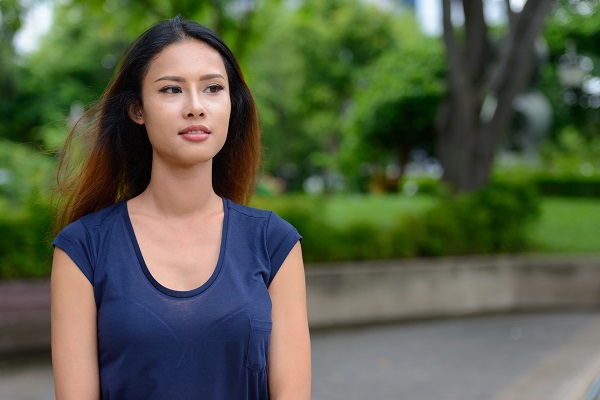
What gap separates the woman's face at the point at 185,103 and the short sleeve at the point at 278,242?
0.22 meters

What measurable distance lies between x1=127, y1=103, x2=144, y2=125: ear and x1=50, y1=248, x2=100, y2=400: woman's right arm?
0.41 metres

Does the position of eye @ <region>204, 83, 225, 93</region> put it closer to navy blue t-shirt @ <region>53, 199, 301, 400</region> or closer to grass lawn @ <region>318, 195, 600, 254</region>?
navy blue t-shirt @ <region>53, 199, 301, 400</region>

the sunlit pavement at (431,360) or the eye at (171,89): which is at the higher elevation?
the eye at (171,89)

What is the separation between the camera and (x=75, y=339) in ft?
6.23

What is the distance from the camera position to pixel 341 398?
644 cm

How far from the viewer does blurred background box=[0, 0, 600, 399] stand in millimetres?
10836

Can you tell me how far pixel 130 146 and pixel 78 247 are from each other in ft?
1.33

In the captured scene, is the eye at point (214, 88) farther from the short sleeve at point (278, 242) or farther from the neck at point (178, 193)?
the short sleeve at point (278, 242)

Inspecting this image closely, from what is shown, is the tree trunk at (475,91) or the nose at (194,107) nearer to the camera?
the nose at (194,107)

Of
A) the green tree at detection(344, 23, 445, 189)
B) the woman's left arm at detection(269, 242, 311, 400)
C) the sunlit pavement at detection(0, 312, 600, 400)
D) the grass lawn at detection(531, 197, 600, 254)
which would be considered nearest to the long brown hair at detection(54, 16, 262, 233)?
the woman's left arm at detection(269, 242, 311, 400)

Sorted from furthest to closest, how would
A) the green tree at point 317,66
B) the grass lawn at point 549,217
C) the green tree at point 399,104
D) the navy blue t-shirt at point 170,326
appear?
the green tree at point 317,66 < the green tree at point 399,104 < the grass lawn at point 549,217 < the navy blue t-shirt at point 170,326

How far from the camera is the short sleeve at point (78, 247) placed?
1924 mm

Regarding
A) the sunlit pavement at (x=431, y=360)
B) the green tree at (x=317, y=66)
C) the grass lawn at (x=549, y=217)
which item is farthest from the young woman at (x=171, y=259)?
the green tree at (x=317, y=66)

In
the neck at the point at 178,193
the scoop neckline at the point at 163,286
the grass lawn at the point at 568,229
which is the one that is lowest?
the grass lawn at the point at 568,229
